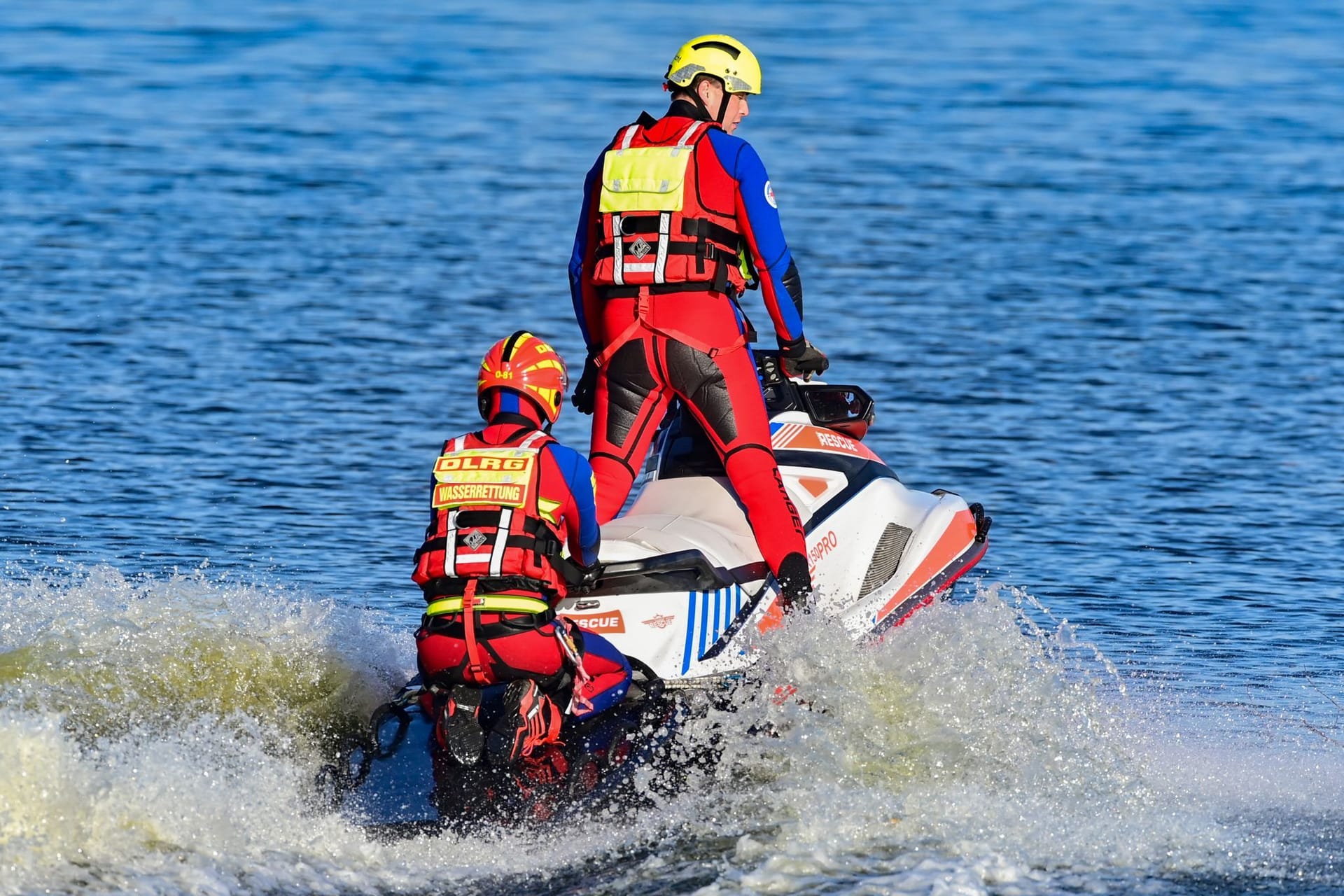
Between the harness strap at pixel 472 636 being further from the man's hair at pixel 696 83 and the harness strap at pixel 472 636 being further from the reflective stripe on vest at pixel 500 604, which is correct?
the man's hair at pixel 696 83

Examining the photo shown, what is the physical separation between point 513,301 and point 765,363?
8.26m

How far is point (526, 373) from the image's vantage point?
6.58m

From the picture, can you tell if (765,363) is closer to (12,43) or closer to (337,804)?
(337,804)

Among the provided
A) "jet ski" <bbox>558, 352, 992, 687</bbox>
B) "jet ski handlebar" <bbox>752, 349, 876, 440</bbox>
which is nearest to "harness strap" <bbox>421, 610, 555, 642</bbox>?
"jet ski" <bbox>558, 352, 992, 687</bbox>

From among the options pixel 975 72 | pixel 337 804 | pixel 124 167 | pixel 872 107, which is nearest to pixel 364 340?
pixel 124 167

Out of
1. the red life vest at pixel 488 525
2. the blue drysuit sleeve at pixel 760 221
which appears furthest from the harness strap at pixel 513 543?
the blue drysuit sleeve at pixel 760 221

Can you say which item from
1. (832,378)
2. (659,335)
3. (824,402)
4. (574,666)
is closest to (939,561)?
(824,402)

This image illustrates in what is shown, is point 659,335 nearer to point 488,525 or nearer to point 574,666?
point 488,525

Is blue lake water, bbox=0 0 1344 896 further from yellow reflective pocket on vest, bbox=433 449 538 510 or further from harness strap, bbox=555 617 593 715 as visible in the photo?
yellow reflective pocket on vest, bbox=433 449 538 510

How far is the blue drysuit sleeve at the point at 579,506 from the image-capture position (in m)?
6.47

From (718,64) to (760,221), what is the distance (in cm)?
60

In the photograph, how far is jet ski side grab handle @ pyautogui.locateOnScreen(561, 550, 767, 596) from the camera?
22.8 feet

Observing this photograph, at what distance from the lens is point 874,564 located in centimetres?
788

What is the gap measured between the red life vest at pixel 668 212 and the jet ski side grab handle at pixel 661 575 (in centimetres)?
100
